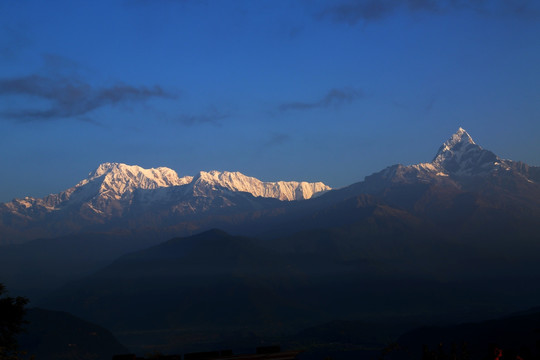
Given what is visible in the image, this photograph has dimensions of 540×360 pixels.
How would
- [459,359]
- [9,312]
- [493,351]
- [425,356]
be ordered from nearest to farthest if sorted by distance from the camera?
[493,351] < [425,356] < [459,359] < [9,312]

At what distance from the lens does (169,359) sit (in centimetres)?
4962

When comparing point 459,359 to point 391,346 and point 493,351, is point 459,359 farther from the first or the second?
point 493,351

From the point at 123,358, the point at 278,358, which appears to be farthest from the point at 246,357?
the point at 123,358

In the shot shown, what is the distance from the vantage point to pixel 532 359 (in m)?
47.9

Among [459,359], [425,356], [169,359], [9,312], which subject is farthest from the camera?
[9,312]

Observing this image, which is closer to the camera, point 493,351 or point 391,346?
point 493,351

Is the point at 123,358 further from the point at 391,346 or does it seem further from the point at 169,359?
the point at 391,346

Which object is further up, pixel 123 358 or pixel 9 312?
pixel 9 312

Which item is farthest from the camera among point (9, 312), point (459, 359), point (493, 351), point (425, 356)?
point (9, 312)

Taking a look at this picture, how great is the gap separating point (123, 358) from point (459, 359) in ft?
95.6

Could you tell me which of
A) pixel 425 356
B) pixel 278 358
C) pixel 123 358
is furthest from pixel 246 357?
pixel 425 356

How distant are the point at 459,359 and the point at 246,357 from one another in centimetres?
2179

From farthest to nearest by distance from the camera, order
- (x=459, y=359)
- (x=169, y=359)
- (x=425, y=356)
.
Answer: (x=459, y=359)
(x=425, y=356)
(x=169, y=359)

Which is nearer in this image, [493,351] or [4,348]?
[493,351]
